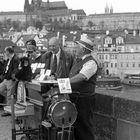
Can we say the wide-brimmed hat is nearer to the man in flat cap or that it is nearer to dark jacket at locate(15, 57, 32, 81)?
the man in flat cap

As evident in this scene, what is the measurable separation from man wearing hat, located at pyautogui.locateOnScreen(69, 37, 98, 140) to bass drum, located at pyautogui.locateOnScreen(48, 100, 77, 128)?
179 millimetres

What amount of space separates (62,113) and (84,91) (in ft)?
1.17

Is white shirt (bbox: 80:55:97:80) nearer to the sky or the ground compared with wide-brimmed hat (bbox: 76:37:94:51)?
nearer to the ground

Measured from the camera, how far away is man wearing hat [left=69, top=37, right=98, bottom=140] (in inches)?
171

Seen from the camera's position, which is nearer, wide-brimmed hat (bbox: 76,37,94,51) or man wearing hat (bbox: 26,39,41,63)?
wide-brimmed hat (bbox: 76,37,94,51)

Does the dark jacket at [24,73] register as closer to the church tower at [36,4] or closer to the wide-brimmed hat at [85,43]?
the wide-brimmed hat at [85,43]

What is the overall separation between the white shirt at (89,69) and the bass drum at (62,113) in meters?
0.33

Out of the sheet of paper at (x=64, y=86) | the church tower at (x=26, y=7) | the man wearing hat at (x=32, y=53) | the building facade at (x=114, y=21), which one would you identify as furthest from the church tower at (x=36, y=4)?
the sheet of paper at (x=64, y=86)

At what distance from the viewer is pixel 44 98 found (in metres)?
4.48

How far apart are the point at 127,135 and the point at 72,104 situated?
35.1 inches

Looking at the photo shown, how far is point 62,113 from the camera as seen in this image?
4.24m

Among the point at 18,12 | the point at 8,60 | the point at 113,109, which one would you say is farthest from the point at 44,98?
the point at 18,12

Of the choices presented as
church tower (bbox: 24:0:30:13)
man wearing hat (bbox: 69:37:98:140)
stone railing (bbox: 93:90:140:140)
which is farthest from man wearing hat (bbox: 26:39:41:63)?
church tower (bbox: 24:0:30:13)

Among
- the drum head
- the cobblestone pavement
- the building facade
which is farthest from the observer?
the building facade
